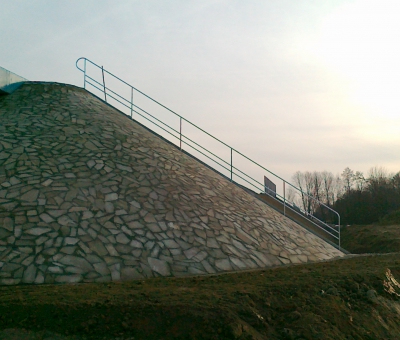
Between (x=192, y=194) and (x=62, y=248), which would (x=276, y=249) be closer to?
(x=192, y=194)

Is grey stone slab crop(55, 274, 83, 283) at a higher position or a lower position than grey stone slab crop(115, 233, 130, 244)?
lower

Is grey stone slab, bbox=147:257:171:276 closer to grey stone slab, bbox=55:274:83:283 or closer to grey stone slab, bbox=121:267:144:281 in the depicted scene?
grey stone slab, bbox=121:267:144:281

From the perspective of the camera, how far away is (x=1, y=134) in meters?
13.6

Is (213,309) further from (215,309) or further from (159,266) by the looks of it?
(159,266)

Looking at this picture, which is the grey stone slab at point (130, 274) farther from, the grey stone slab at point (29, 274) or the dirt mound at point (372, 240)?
the dirt mound at point (372, 240)

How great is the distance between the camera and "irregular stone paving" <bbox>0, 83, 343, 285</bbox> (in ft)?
31.1

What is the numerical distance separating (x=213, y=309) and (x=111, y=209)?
224 inches

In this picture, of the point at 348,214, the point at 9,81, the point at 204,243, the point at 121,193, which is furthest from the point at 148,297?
the point at 348,214

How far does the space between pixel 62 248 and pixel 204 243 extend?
132 inches

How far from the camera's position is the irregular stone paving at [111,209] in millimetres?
9477

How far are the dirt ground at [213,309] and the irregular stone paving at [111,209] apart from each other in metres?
1.28

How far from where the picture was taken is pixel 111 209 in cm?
1114

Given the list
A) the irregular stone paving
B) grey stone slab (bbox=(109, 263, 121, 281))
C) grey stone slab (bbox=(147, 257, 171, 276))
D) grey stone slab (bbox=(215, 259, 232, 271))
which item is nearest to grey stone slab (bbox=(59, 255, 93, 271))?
the irregular stone paving

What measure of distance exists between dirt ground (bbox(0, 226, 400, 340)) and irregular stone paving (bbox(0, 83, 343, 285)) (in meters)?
1.28
